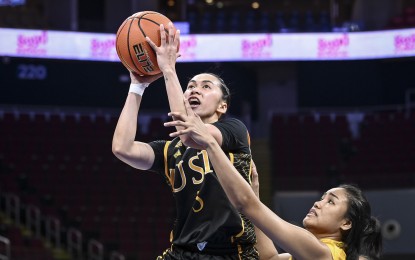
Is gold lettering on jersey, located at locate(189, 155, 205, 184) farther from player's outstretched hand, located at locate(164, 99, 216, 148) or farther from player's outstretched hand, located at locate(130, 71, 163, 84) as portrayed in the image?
player's outstretched hand, located at locate(164, 99, 216, 148)

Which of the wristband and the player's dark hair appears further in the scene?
the wristband

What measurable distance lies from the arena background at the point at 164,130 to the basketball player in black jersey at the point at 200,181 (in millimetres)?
7669

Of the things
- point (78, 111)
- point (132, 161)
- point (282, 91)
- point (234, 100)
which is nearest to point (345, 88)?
point (282, 91)

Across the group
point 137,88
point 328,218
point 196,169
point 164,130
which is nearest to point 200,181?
point 196,169

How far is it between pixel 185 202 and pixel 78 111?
50.8 feet

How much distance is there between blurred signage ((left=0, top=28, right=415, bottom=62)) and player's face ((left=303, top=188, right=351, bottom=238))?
1376 centimetres

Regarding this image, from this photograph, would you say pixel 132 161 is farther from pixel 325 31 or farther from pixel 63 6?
pixel 63 6

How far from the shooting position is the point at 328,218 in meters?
3.78

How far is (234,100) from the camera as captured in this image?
20297mm

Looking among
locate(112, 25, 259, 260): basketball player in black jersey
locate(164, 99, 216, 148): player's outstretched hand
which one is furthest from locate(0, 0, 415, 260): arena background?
locate(164, 99, 216, 148): player's outstretched hand

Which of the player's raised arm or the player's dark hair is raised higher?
the player's raised arm

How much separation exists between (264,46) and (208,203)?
1393 centimetres

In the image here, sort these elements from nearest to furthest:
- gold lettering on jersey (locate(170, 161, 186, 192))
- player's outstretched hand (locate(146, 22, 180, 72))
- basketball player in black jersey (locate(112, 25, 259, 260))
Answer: player's outstretched hand (locate(146, 22, 180, 72)), basketball player in black jersey (locate(112, 25, 259, 260)), gold lettering on jersey (locate(170, 161, 186, 192))

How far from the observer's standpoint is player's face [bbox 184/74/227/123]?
13.9ft
